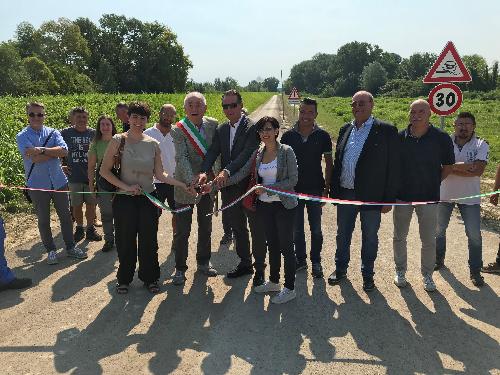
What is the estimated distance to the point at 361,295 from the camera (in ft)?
15.0

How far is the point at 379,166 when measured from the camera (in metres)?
4.34

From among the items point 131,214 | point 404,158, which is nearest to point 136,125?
point 131,214

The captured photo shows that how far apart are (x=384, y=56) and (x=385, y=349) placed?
491ft

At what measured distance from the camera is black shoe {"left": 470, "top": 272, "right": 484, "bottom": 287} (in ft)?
15.4

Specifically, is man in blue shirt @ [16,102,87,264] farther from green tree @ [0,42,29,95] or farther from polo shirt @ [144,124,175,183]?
green tree @ [0,42,29,95]

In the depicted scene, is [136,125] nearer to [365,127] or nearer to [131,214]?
[131,214]

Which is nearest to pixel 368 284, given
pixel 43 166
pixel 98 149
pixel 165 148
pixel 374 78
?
pixel 165 148

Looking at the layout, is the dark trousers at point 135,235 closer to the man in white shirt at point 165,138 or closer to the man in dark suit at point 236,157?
the man in dark suit at point 236,157

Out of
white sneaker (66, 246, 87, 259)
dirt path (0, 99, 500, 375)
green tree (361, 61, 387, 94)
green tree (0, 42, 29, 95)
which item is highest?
green tree (361, 61, 387, 94)

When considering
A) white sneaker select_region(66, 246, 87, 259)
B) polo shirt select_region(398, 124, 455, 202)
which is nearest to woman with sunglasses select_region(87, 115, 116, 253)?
white sneaker select_region(66, 246, 87, 259)

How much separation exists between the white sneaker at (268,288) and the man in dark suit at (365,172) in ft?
2.26

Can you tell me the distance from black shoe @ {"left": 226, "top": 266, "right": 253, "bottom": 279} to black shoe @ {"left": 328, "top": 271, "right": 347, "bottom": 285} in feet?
3.42

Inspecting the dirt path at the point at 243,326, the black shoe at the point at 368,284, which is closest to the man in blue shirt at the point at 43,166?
the dirt path at the point at 243,326

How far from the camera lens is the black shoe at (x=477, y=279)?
185 inches
